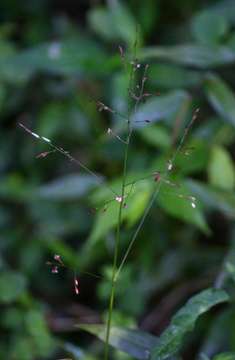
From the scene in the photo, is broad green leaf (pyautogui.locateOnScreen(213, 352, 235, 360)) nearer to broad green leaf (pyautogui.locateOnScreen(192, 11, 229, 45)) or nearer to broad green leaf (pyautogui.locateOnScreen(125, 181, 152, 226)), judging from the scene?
broad green leaf (pyautogui.locateOnScreen(125, 181, 152, 226))

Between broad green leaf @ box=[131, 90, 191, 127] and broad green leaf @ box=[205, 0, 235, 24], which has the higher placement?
broad green leaf @ box=[205, 0, 235, 24]

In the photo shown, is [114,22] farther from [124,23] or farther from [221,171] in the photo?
[221,171]

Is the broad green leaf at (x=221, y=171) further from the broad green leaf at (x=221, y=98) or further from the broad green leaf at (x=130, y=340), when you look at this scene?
the broad green leaf at (x=130, y=340)

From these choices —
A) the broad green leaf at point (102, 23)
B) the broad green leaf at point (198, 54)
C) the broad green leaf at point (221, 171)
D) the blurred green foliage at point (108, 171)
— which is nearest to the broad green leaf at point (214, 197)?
the blurred green foliage at point (108, 171)

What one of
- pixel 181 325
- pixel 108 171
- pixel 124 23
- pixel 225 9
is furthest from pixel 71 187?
pixel 181 325

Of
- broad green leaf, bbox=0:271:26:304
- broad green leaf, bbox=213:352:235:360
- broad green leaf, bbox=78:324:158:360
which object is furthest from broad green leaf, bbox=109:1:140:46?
broad green leaf, bbox=213:352:235:360
